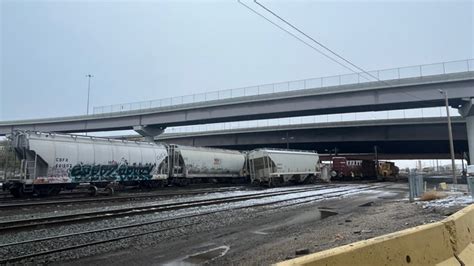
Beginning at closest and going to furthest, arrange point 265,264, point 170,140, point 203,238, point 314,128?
point 265,264, point 203,238, point 314,128, point 170,140

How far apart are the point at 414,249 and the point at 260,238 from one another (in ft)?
18.2

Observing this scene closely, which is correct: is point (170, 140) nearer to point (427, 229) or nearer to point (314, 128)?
point (314, 128)

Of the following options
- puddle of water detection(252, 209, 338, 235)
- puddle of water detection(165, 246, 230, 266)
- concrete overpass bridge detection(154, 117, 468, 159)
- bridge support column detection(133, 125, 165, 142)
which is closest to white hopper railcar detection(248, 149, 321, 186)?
puddle of water detection(252, 209, 338, 235)

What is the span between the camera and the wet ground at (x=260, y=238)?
7348mm

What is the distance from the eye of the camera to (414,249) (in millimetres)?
4363

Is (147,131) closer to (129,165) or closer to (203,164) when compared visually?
(203,164)

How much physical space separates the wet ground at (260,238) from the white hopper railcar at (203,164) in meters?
18.1

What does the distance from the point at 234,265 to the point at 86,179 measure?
19.1 meters

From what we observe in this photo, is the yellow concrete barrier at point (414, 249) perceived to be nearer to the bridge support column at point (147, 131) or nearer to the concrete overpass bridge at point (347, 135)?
the concrete overpass bridge at point (347, 135)

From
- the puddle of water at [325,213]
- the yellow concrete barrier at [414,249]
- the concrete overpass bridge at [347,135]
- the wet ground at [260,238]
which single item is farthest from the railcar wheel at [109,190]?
the concrete overpass bridge at [347,135]

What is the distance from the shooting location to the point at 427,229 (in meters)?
4.68

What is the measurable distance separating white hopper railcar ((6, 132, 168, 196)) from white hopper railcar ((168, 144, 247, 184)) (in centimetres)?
245

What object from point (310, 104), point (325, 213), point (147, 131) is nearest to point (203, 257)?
point (325, 213)

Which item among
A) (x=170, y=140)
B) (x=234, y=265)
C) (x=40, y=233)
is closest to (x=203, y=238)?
(x=234, y=265)
